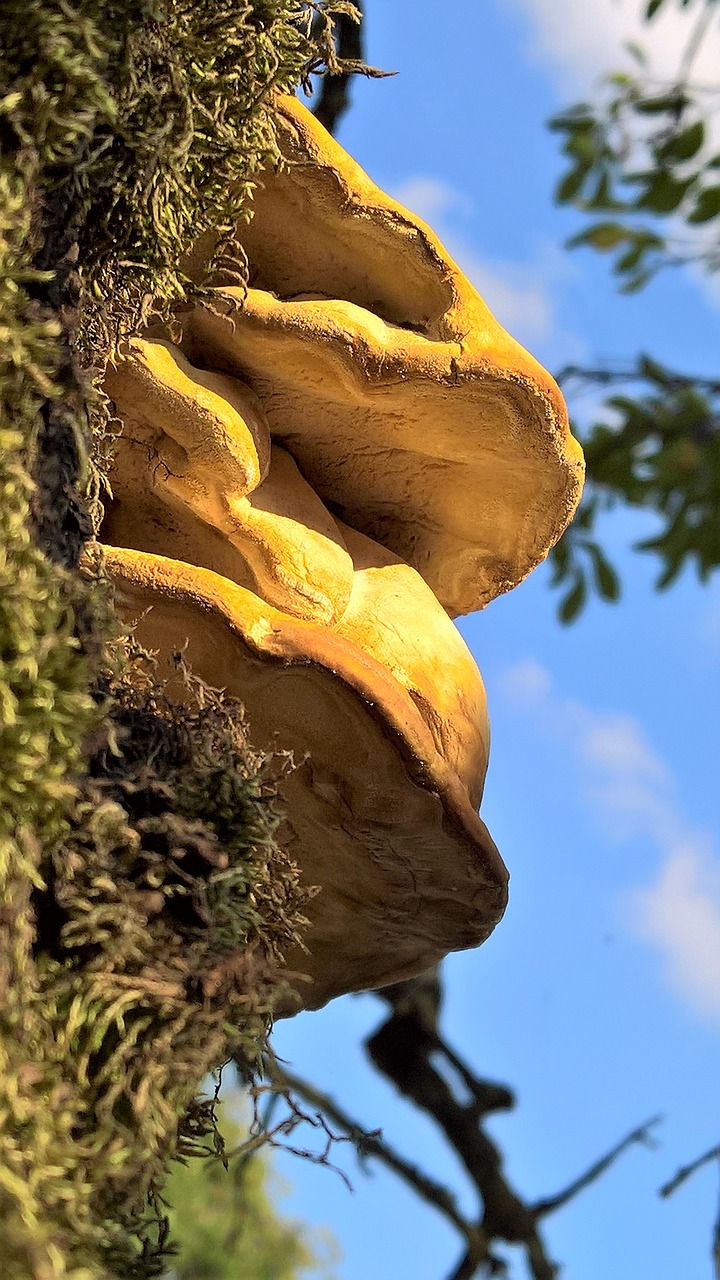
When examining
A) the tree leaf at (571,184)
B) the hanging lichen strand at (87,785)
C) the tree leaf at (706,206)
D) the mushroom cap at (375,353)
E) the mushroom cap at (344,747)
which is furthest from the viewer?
the tree leaf at (571,184)

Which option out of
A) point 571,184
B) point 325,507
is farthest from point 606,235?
point 325,507

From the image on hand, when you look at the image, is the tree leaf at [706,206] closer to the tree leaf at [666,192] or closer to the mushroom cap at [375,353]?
the tree leaf at [666,192]

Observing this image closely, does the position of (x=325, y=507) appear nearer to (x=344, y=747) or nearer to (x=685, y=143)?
(x=344, y=747)

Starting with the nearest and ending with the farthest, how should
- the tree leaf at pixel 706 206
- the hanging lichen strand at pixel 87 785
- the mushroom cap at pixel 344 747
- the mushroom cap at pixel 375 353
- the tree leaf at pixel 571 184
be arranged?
1. the hanging lichen strand at pixel 87 785
2. the mushroom cap at pixel 344 747
3. the mushroom cap at pixel 375 353
4. the tree leaf at pixel 706 206
5. the tree leaf at pixel 571 184

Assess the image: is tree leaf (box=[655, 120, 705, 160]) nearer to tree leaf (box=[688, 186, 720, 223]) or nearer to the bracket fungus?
tree leaf (box=[688, 186, 720, 223])

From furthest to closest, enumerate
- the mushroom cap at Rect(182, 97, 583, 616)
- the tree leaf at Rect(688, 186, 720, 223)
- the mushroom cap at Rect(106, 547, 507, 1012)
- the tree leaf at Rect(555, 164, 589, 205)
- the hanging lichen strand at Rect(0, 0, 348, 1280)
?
the tree leaf at Rect(555, 164, 589, 205) < the tree leaf at Rect(688, 186, 720, 223) < the mushroom cap at Rect(182, 97, 583, 616) < the mushroom cap at Rect(106, 547, 507, 1012) < the hanging lichen strand at Rect(0, 0, 348, 1280)

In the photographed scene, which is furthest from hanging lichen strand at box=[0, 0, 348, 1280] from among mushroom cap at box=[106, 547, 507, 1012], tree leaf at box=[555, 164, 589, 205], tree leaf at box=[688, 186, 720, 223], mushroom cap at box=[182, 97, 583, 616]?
tree leaf at box=[555, 164, 589, 205]

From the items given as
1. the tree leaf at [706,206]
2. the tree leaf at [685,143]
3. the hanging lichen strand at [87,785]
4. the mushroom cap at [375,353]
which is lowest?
the hanging lichen strand at [87,785]

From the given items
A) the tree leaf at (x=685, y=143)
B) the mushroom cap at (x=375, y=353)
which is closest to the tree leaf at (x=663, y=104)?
the tree leaf at (x=685, y=143)

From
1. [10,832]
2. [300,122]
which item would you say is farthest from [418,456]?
[10,832]
